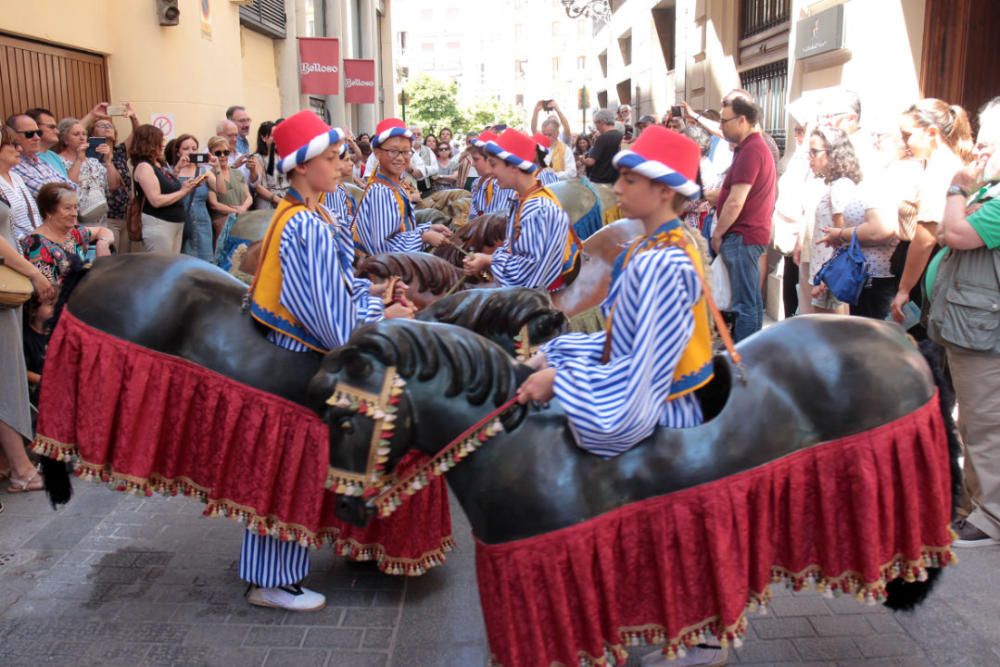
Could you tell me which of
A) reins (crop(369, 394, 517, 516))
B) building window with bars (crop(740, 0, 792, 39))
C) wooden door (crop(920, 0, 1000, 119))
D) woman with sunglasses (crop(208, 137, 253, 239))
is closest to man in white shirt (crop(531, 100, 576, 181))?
building window with bars (crop(740, 0, 792, 39))

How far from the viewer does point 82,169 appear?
726cm

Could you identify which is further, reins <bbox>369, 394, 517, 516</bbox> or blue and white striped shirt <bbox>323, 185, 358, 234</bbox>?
blue and white striped shirt <bbox>323, 185, 358, 234</bbox>

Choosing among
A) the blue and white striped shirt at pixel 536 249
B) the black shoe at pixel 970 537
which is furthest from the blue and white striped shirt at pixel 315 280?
the black shoe at pixel 970 537

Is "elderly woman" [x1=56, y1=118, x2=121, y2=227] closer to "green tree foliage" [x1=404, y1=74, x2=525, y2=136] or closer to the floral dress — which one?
the floral dress

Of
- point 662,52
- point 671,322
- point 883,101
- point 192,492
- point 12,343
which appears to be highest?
point 662,52

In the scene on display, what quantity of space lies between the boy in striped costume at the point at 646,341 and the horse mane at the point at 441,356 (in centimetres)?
10

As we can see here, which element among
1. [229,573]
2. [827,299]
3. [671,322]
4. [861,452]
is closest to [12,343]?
[229,573]

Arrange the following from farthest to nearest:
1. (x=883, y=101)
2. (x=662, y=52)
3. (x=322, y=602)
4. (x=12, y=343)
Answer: (x=662, y=52)
(x=883, y=101)
(x=12, y=343)
(x=322, y=602)

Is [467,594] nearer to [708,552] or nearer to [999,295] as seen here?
[708,552]

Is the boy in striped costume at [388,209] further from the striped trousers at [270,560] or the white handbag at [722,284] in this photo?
the white handbag at [722,284]

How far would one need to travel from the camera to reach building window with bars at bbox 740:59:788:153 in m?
11.7

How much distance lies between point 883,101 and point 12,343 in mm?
7421

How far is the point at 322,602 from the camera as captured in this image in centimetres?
382

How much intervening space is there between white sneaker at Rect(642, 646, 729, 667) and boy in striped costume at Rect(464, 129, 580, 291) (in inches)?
84.7
